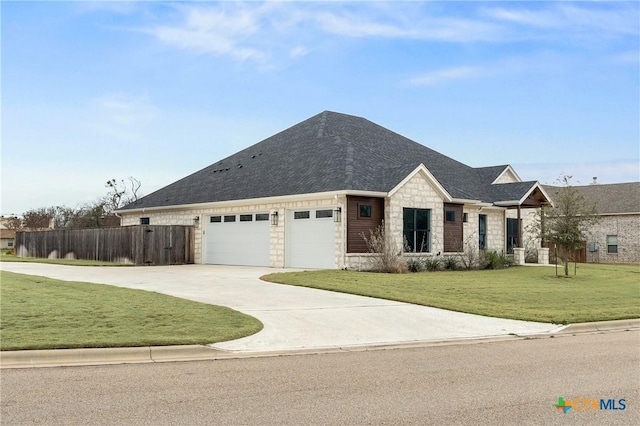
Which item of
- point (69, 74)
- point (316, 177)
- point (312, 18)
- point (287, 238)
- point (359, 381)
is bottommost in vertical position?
point (359, 381)

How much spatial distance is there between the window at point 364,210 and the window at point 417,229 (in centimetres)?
184

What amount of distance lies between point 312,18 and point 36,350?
13758 millimetres

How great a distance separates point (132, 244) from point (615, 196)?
36187mm

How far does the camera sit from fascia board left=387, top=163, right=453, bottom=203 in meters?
24.8

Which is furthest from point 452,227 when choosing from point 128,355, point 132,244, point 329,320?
point 128,355

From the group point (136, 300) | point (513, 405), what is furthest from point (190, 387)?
point (136, 300)

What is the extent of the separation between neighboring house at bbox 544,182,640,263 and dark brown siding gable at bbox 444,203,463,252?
17.2 meters

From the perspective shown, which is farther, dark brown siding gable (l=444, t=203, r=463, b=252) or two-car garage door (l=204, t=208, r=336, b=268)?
dark brown siding gable (l=444, t=203, r=463, b=252)

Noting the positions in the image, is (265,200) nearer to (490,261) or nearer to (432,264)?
(432,264)

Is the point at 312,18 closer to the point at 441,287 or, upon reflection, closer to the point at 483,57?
the point at 483,57

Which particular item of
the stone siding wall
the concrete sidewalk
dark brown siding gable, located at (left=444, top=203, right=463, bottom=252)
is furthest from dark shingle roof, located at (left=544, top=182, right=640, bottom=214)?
the concrete sidewalk

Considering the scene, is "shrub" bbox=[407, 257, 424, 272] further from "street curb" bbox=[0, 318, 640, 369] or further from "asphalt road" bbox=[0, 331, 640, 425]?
"asphalt road" bbox=[0, 331, 640, 425]

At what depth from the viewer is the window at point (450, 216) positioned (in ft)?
91.8

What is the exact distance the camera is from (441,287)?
60.8ft
